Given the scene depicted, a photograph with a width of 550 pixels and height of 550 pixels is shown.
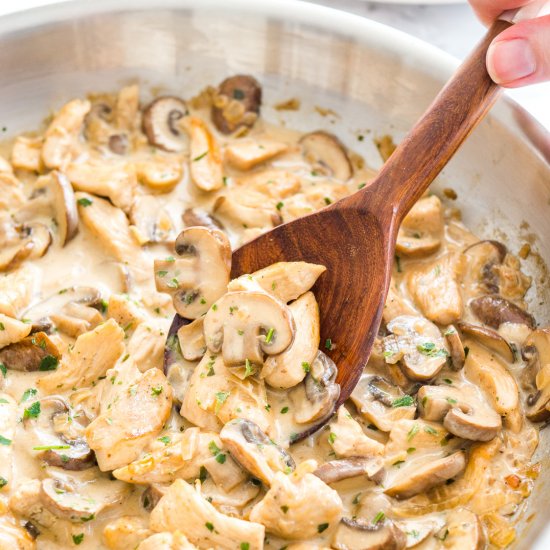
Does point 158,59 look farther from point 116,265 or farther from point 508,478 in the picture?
point 508,478

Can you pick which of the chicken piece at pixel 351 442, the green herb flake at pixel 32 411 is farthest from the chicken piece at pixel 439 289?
the green herb flake at pixel 32 411

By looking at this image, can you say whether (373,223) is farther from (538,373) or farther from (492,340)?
(538,373)

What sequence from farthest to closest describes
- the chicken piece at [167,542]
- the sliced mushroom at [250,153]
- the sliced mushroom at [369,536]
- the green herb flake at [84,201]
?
the sliced mushroom at [250,153] < the green herb flake at [84,201] < the sliced mushroom at [369,536] < the chicken piece at [167,542]

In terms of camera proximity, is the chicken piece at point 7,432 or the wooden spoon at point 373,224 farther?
the wooden spoon at point 373,224

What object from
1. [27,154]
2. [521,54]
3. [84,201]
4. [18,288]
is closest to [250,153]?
[84,201]

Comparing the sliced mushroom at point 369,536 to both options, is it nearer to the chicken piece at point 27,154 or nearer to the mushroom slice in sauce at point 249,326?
the mushroom slice in sauce at point 249,326

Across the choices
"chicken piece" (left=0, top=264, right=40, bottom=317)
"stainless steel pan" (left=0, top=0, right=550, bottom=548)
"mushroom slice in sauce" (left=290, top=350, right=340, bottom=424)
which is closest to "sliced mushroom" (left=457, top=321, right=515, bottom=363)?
"stainless steel pan" (left=0, top=0, right=550, bottom=548)

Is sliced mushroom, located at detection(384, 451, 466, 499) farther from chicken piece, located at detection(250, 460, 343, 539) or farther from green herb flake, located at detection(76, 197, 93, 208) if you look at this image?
green herb flake, located at detection(76, 197, 93, 208)
